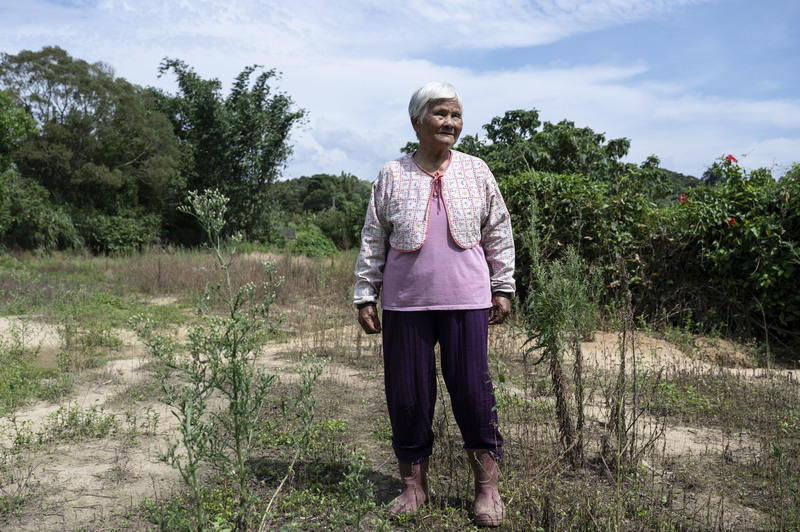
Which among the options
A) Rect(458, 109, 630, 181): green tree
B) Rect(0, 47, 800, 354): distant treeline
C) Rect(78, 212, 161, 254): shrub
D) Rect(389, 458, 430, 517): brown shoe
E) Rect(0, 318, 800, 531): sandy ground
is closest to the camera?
Rect(389, 458, 430, 517): brown shoe

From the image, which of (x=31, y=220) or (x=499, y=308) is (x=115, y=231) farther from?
(x=499, y=308)

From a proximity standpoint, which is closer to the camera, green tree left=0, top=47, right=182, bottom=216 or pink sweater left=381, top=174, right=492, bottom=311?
pink sweater left=381, top=174, right=492, bottom=311

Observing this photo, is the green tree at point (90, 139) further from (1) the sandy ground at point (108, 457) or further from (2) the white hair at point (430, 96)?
(2) the white hair at point (430, 96)

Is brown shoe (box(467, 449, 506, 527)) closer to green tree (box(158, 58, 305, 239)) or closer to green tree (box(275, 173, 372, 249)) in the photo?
green tree (box(275, 173, 372, 249))

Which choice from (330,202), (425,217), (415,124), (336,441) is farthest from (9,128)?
(425,217)

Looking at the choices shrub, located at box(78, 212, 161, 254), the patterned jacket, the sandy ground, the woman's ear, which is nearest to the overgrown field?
the sandy ground

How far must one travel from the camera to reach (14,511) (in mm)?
3135

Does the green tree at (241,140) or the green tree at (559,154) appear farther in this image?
the green tree at (241,140)

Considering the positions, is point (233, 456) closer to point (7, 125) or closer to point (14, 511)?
point (14, 511)

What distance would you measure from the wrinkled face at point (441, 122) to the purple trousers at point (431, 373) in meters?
0.84

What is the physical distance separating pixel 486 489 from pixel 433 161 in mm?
1650

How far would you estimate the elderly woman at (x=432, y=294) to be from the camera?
2.87 m

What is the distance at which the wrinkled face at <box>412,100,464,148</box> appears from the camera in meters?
2.91

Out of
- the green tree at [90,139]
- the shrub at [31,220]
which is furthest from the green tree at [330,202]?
the shrub at [31,220]
